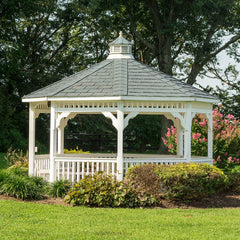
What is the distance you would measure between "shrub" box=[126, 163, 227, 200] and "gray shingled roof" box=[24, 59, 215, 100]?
6.86 ft

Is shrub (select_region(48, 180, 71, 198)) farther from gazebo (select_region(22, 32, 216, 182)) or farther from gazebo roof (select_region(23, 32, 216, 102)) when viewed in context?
gazebo roof (select_region(23, 32, 216, 102))

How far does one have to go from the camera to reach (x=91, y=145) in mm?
31656

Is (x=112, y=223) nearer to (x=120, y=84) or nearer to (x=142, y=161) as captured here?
(x=142, y=161)

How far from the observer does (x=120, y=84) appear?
12750mm

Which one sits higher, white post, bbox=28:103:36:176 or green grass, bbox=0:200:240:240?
white post, bbox=28:103:36:176

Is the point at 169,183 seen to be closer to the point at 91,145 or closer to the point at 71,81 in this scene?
the point at 71,81

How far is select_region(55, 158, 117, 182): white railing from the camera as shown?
12.4 metres

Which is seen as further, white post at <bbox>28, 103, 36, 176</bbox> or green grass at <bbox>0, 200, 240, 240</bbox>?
white post at <bbox>28, 103, 36, 176</bbox>

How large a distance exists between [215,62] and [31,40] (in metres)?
12.3

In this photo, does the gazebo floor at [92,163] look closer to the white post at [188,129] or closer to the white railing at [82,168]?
the white railing at [82,168]

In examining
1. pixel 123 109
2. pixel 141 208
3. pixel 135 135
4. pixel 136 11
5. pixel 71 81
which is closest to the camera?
pixel 141 208

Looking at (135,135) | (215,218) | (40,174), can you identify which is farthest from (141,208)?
(135,135)

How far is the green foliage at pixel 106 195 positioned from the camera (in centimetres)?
1087

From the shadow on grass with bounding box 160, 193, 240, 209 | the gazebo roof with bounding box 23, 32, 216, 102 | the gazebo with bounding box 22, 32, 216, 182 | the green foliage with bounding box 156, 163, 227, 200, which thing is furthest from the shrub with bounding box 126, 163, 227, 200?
the gazebo roof with bounding box 23, 32, 216, 102
